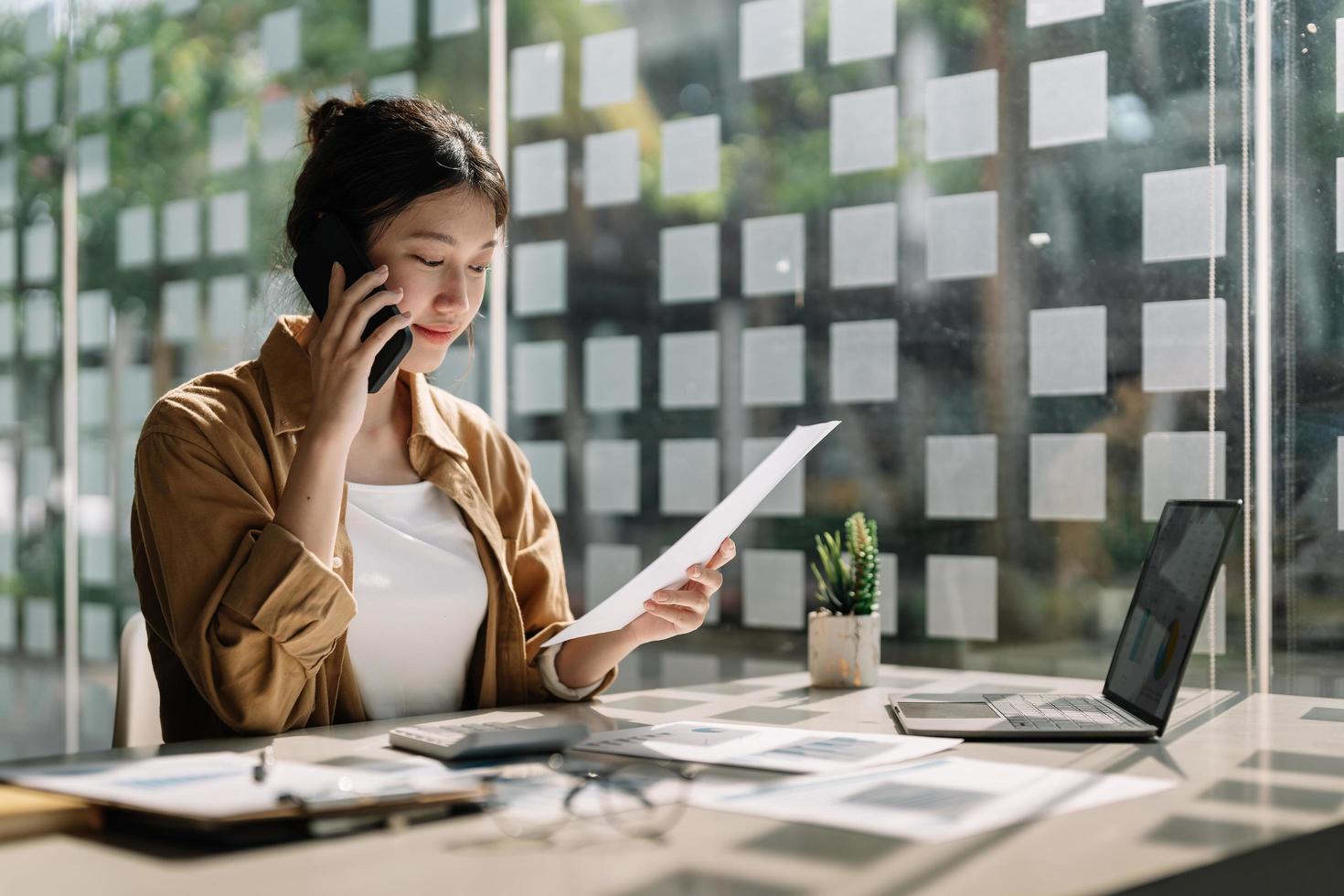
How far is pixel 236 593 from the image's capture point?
1.50m

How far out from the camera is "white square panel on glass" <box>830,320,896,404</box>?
2.47 metres

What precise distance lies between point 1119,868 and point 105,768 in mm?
879

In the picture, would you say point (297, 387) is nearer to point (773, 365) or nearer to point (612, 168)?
point (773, 365)

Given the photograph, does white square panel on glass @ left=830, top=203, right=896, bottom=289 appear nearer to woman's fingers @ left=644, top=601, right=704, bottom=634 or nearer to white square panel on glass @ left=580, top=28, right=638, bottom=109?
white square panel on glass @ left=580, top=28, right=638, bottom=109

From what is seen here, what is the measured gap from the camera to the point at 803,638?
2.57 m

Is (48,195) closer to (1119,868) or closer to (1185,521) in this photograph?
(1185,521)

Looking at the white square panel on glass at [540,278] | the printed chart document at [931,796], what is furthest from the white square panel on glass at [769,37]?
the printed chart document at [931,796]

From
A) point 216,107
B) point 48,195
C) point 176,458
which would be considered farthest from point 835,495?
point 48,195

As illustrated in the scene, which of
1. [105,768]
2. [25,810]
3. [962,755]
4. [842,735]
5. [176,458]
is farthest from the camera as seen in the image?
[176,458]

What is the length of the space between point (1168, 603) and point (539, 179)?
1953 mm

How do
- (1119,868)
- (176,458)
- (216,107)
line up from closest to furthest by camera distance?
(1119,868)
(176,458)
(216,107)

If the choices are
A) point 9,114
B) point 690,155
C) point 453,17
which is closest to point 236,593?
point 690,155

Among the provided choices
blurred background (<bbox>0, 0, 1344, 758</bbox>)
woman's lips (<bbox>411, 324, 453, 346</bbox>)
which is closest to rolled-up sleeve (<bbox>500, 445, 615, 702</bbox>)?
woman's lips (<bbox>411, 324, 453, 346</bbox>)

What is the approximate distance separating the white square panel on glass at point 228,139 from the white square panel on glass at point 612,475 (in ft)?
4.90
